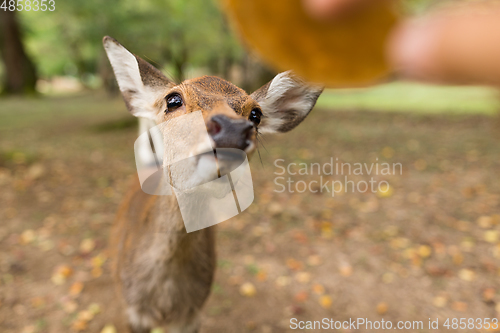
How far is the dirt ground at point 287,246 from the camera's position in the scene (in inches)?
131

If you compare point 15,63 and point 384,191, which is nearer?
point 384,191

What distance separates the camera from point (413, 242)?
438cm

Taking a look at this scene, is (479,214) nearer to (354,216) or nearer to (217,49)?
(354,216)

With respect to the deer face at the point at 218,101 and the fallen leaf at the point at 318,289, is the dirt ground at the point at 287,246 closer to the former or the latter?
the fallen leaf at the point at 318,289

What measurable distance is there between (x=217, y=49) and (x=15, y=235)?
10.7 metres

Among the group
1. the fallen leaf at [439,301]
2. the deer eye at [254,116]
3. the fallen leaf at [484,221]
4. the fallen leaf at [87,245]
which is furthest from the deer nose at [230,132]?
the fallen leaf at [484,221]

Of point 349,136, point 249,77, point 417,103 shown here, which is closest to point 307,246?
point 349,136

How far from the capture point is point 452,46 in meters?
0.53

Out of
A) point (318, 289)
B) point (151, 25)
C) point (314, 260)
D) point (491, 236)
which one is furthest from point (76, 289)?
point (151, 25)

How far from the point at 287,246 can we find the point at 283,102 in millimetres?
2976

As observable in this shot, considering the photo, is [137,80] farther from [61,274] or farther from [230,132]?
[61,274]

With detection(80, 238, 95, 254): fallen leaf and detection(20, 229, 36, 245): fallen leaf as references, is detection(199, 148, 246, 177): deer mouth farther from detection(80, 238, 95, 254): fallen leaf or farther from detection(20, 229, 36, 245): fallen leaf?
detection(20, 229, 36, 245): fallen leaf

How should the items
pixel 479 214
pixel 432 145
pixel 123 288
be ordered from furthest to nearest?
pixel 432 145
pixel 479 214
pixel 123 288

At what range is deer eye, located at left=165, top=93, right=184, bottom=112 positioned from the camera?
1619 mm
